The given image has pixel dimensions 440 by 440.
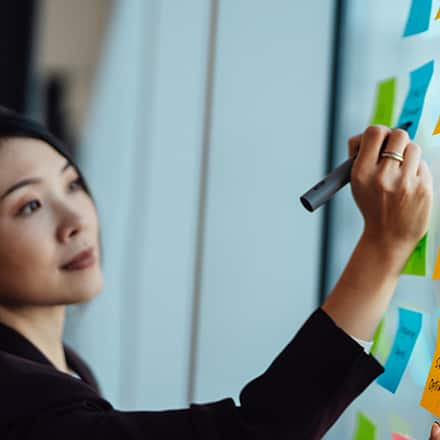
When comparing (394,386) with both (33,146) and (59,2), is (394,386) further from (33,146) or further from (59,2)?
(59,2)

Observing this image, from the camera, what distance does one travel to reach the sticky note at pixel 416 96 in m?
0.63

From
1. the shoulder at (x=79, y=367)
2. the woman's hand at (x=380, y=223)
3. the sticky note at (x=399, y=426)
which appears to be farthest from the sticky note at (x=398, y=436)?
the shoulder at (x=79, y=367)

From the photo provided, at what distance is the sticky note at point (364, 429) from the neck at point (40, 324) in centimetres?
39

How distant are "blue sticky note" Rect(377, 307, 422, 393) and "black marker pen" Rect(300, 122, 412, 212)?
139mm

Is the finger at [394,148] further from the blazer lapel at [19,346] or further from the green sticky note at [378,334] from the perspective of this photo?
the blazer lapel at [19,346]

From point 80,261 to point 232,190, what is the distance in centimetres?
25

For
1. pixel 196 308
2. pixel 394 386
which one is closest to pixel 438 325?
pixel 394 386

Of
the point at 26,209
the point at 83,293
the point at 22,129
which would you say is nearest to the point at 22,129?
the point at 22,129

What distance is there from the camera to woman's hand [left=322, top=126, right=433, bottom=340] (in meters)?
0.57

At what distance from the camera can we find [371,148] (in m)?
0.58

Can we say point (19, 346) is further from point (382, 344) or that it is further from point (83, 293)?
point (382, 344)

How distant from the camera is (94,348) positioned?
5.57 ft

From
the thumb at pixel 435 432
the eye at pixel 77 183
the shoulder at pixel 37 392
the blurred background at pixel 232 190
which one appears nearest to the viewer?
the thumb at pixel 435 432

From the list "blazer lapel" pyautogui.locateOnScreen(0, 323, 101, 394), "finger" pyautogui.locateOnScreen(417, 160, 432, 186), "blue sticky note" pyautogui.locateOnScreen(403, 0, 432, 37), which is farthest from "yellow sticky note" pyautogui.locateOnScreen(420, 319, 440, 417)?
"blazer lapel" pyautogui.locateOnScreen(0, 323, 101, 394)
